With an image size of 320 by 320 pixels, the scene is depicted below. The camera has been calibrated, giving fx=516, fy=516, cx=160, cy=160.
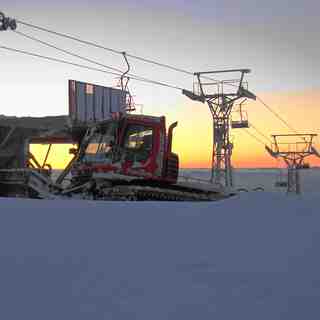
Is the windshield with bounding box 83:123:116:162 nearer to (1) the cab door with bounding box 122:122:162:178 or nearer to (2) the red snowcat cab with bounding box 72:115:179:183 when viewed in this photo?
(2) the red snowcat cab with bounding box 72:115:179:183

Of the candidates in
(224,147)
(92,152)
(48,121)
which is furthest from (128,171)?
(224,147)

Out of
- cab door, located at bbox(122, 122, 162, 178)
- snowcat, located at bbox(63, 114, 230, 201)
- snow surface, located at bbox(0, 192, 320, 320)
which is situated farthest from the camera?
cab door, located at bbox(122, 122, 162, 178)

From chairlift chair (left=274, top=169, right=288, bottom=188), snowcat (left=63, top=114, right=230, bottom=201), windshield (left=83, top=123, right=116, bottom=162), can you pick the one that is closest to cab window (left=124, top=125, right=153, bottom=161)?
snowcat (left=63, top=114, right=230, bottom=201)

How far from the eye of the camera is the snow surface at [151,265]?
11.6 ft

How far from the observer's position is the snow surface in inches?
139

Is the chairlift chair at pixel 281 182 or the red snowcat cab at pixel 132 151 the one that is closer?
the red snowcat cab at pixel 132 151

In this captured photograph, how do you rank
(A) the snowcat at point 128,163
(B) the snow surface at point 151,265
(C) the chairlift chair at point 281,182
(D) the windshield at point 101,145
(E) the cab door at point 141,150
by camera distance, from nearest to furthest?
1. (B) the snow surface at point 151,265
2. (A) the snowcat at point 128,163
3. (E) the cab door at point 141,150
4. (D) the windshield at point 101,145
5. (C) the chairlift chair at point 281,182

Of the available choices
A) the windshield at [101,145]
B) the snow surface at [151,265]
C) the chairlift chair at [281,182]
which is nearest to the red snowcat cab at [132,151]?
the windshield at [101,145]

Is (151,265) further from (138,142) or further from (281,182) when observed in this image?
(281,182)

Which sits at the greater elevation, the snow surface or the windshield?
the windshield

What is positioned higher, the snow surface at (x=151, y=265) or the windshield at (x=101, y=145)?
the windshield at (x=101, y=145)

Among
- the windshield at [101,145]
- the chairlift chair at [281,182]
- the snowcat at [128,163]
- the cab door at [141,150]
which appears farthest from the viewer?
the chairlift chair at [281,182]

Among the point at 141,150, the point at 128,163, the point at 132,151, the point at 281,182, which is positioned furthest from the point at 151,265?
the point at 281,182

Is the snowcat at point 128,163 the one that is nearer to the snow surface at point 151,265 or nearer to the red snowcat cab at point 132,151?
the red snowcat cab at point 132,151
